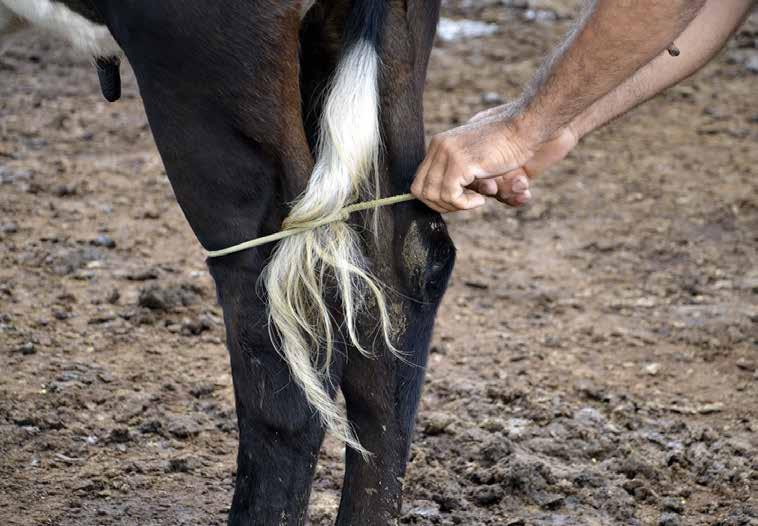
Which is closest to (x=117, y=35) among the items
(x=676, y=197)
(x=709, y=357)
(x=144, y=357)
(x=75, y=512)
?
(x=75, y=512)

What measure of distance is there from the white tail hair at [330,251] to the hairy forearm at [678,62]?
2.03ft

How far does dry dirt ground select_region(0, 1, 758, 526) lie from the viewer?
2.90m

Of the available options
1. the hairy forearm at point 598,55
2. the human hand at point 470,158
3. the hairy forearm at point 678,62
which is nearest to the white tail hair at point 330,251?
the human hand at point 470,158

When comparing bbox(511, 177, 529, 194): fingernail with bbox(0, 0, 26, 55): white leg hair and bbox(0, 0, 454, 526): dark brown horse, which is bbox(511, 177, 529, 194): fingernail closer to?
bbox(0, 0, 454, 526): dark brown horse

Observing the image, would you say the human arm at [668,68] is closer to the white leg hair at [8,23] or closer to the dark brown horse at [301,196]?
the dark brown horse at [301,196]

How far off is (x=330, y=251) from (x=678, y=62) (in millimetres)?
1071

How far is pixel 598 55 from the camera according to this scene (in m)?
2.10

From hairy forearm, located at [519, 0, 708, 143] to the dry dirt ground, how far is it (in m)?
1.16

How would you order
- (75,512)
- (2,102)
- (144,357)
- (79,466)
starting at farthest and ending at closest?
(2,102)
(144,357)
(79,466)
(75,512)

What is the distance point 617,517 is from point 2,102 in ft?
14.9

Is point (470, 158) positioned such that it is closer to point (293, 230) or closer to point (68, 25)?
point (293, 230)

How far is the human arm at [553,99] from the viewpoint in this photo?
2047mm

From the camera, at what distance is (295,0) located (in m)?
2.05

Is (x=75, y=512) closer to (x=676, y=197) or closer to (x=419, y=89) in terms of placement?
(x=419, y=89)
